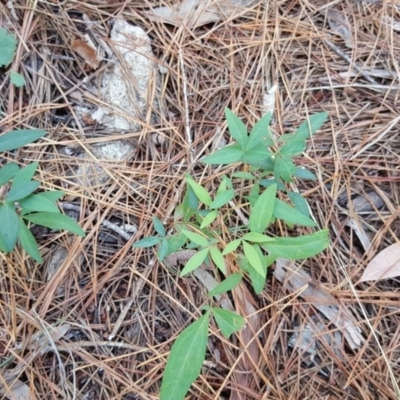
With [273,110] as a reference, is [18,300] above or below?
below

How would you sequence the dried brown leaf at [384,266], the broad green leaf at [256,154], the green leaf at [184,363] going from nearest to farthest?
the green leaf at [184,363], the broad green leaf at [256,154], the dried brown leaf at [384,266]

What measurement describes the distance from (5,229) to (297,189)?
820mm

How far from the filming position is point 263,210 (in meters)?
1.06

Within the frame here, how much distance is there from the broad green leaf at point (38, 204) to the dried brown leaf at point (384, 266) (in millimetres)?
884

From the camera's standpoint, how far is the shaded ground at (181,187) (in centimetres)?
120

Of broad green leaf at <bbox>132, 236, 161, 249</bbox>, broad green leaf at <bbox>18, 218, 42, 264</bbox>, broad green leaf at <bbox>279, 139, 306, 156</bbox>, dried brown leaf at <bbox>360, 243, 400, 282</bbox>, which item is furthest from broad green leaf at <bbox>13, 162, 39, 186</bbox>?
dried brown leaf at <bbox>360, 243, 400, 282</bbox>

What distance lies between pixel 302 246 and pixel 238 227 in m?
0.24

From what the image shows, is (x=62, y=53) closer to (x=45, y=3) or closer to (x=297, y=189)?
(x=45, y=3)

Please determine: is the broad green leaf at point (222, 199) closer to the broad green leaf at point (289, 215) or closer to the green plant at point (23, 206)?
the broad green leaf at point (289, 215)

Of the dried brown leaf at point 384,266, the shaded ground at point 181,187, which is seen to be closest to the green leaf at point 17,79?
the shaded ground at point 181,187

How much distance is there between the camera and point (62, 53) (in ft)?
4.48

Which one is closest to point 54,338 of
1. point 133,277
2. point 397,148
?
point 133,277

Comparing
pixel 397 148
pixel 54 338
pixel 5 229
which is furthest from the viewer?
pixel 397 148

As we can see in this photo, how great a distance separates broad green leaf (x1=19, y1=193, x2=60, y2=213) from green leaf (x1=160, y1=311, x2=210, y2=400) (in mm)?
455
